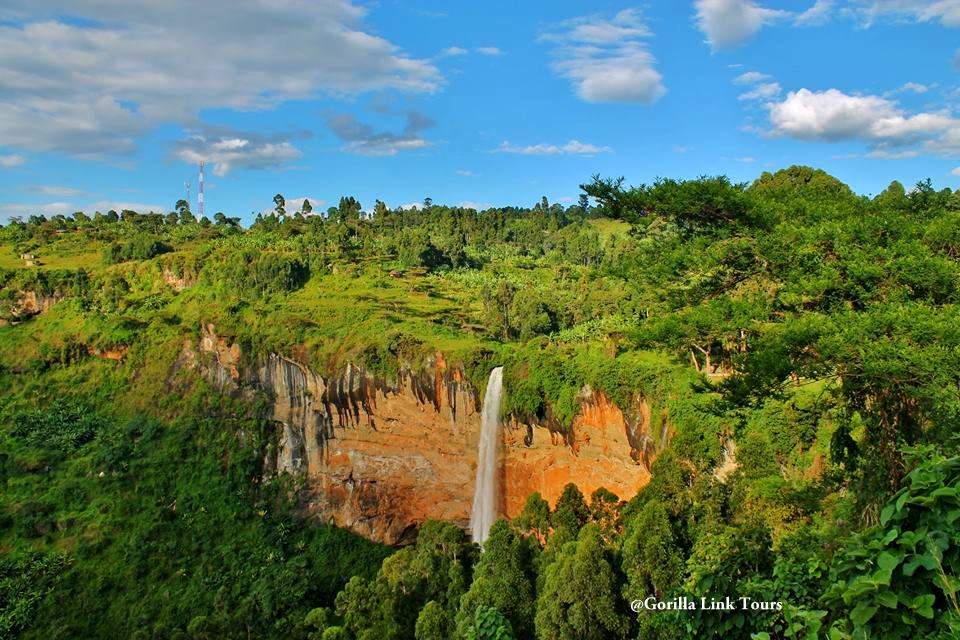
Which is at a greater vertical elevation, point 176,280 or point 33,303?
point 176,280

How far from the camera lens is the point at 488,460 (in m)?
27.8

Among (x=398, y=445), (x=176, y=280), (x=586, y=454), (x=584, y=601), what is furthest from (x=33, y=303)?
(x=584, y=601)

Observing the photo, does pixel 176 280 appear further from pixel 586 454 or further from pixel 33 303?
pixel 586 454

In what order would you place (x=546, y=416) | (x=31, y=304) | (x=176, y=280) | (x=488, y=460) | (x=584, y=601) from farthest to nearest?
(x=176, y=280) < (x=31, y=304) < (x=488, y=460) < (x=546, y=416) < (x=584, y=601)

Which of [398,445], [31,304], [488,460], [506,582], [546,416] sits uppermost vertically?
[31,304]

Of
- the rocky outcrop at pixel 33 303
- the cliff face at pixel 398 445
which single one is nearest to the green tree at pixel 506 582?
the cliff face at pixel 398 445

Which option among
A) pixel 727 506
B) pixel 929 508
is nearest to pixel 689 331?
pixel 727 506

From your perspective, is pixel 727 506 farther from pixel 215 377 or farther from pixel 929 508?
pixel 215 377

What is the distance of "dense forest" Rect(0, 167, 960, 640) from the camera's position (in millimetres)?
8492

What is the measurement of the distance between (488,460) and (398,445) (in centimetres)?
495

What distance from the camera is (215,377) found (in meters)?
34.8

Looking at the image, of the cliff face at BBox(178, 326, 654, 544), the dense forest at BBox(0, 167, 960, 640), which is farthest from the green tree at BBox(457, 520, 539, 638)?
the cliff face at BBox(178, 326, 654, 544)

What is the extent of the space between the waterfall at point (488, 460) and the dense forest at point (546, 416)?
4.17 feet

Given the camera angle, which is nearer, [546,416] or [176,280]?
[546,416]
